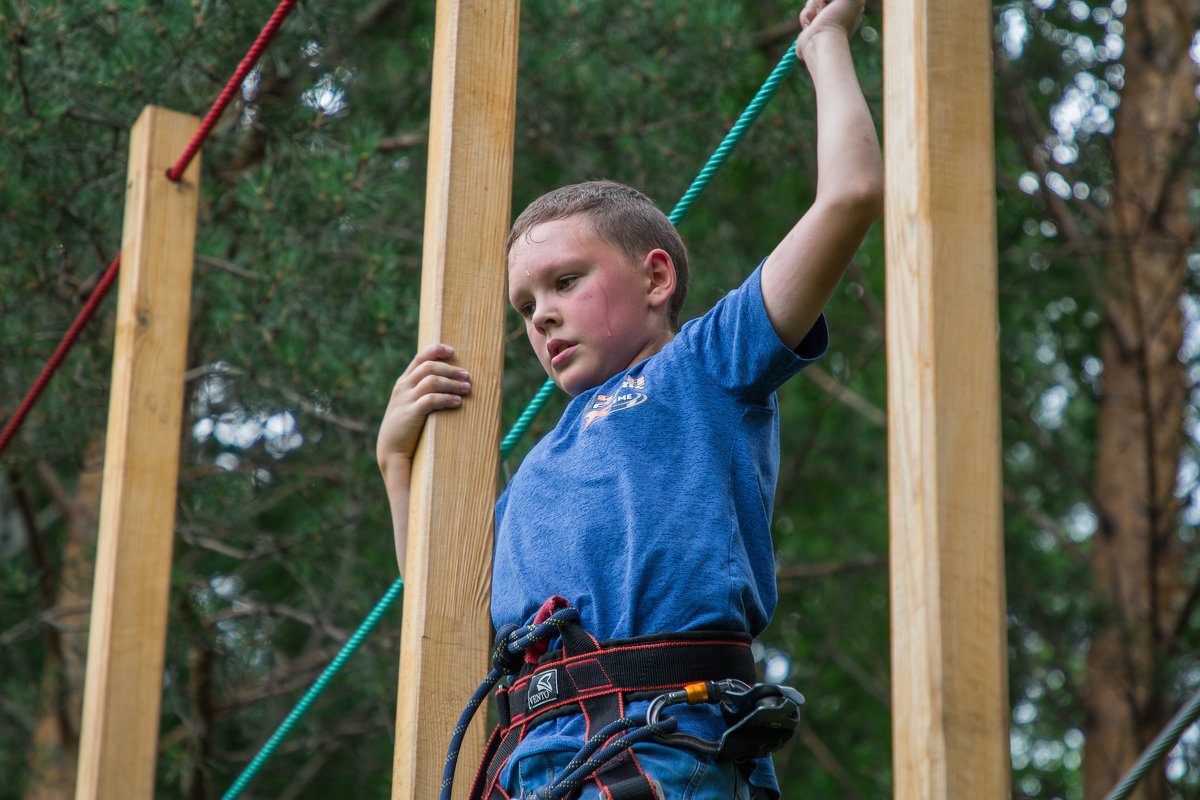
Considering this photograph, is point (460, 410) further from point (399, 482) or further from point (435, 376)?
point (399, 482)

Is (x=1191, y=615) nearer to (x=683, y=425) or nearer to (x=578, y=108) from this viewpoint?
(x=578, y=108)

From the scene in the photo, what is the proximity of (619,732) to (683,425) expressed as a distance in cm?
41

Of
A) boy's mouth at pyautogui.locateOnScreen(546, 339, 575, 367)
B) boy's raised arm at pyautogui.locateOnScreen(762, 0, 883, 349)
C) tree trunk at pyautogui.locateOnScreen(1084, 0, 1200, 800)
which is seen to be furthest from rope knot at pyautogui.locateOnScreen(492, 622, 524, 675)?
tree trunk at pyautogui.locateOnScreen(1084, 0, 1200, 800)

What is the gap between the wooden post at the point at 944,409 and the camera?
3.92ft

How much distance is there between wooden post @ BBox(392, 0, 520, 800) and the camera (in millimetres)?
1792

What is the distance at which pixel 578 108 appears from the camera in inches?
221

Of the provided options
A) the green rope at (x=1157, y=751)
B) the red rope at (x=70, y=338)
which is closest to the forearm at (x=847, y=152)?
the green rope at (x=1157, y=751)

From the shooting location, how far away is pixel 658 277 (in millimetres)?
2027

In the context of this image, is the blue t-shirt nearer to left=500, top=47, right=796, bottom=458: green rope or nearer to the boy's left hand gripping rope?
left=500, top=47, right=796, bottom=458: green rope

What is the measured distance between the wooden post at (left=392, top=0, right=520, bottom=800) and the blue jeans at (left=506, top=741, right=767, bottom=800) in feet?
0.50

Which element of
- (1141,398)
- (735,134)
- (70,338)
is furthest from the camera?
(1141,398)

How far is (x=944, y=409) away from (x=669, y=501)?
51cm

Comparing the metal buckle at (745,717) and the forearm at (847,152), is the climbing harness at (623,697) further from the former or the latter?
the forearm at (847,152)

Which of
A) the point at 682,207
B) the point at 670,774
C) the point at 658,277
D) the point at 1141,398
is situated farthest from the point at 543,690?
the point at 1141,398
